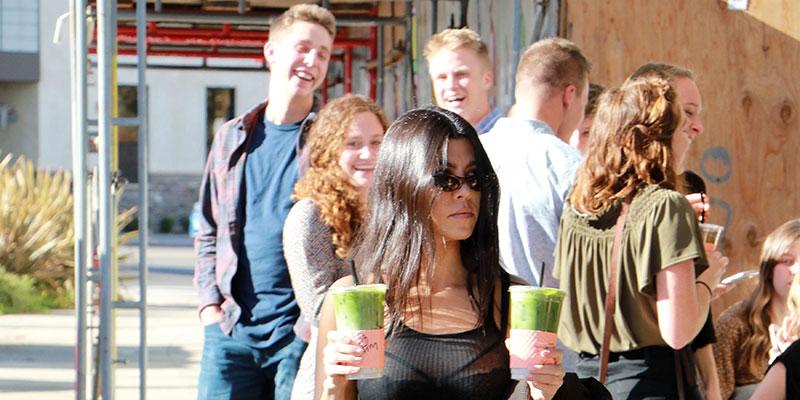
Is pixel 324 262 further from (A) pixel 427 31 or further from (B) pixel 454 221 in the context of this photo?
(A) pixel 427 31

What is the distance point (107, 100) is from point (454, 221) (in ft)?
12.3

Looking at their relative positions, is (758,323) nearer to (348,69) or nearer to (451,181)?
→ (451,181)

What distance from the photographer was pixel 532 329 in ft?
8.65

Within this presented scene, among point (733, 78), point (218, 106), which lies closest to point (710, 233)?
point (733, 78)

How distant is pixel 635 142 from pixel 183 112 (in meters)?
34.8

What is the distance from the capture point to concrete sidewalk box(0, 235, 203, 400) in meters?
9.77

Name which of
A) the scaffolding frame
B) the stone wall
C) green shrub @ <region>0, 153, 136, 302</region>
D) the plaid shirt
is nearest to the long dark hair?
the plaid shirt

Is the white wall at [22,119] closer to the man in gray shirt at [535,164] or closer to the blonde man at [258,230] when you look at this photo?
the blonde man at [258,230]

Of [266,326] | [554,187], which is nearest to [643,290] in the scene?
[554,187]

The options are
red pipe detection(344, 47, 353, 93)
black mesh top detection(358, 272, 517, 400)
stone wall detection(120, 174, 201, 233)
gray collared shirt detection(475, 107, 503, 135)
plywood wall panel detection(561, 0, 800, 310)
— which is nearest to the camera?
black mesh top detection(358, 272, 517, 400)

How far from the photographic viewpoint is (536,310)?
8.67 feet

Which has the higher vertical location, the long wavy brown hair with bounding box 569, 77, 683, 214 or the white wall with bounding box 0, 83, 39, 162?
the white wall with bounding box 0, 83, 39, 162

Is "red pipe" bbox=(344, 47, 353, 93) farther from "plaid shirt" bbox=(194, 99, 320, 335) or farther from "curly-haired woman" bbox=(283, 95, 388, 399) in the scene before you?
"curly-haired woman" bbox=(283, 95, 388, 399)

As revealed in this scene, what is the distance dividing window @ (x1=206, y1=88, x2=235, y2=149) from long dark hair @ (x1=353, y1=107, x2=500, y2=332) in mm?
35081
